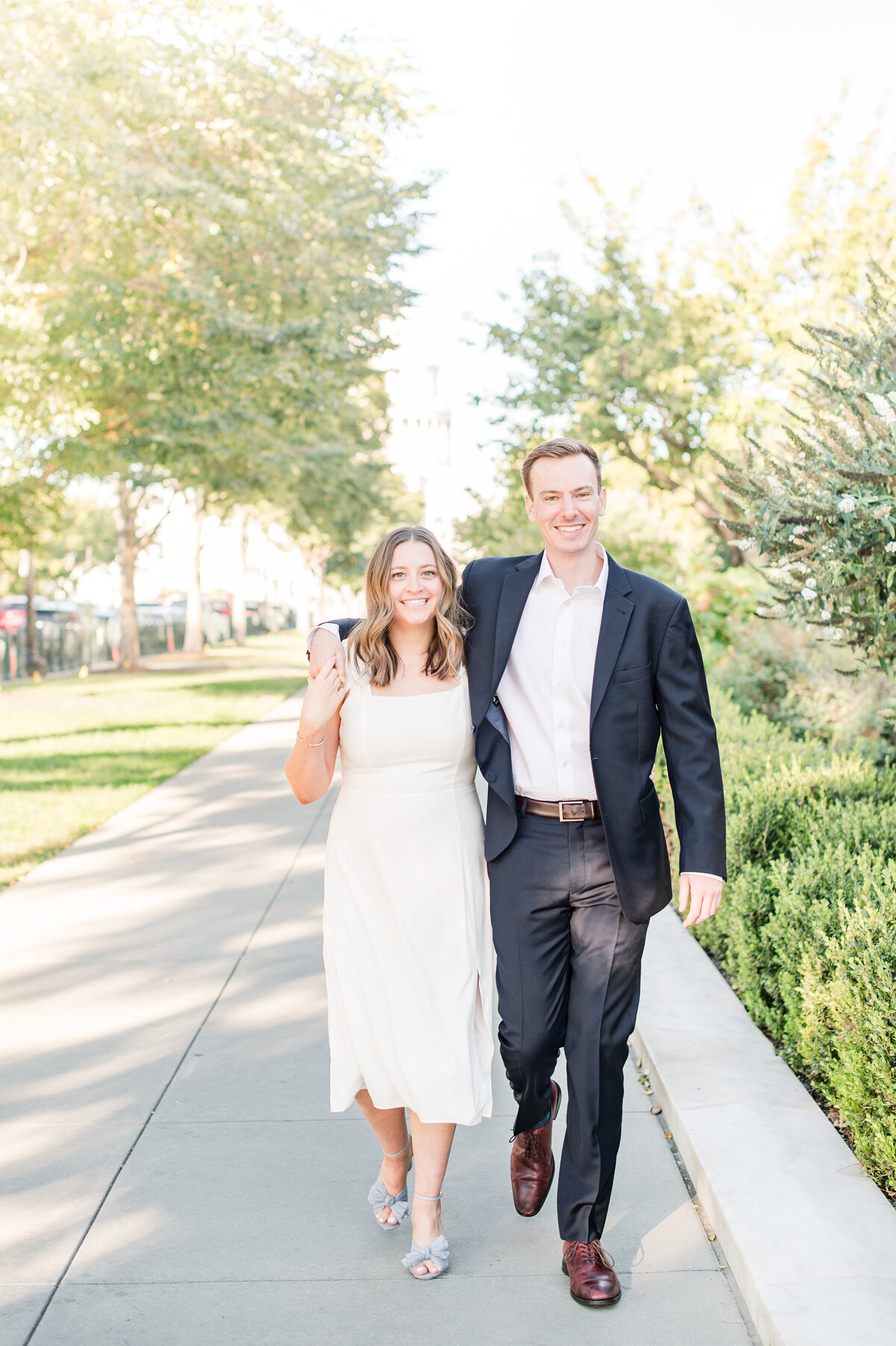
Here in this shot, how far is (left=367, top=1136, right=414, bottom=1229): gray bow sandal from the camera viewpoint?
140 inches

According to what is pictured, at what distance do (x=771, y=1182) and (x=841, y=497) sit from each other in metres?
2.40

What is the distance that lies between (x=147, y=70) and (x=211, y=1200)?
1542 cm

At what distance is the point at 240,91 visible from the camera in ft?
53.6

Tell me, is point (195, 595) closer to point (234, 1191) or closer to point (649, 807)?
point (234, 1191)

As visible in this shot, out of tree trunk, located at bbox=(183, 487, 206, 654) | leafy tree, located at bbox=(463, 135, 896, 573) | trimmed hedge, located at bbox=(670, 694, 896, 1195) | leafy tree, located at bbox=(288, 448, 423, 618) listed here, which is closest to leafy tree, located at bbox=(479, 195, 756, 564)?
leafy tree, located at bbox=(463, 135, 896, 573)

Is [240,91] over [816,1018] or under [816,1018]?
over

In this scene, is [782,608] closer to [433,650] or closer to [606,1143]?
[433,650]

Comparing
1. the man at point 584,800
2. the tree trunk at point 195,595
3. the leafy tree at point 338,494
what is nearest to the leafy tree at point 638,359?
the leafy tree at point 338,494

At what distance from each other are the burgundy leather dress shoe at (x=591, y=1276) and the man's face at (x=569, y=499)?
179 centimetres

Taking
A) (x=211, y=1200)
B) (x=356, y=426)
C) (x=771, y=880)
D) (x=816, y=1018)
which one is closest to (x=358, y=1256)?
(x=211, y=1200)

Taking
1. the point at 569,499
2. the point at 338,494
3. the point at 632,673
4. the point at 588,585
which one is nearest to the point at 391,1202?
the point at 632,673

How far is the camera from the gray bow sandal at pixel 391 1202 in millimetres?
3566

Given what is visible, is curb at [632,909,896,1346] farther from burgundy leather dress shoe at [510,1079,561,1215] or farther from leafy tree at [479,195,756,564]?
leafy tree at [479,195,756,564]

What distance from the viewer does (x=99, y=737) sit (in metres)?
15.6
